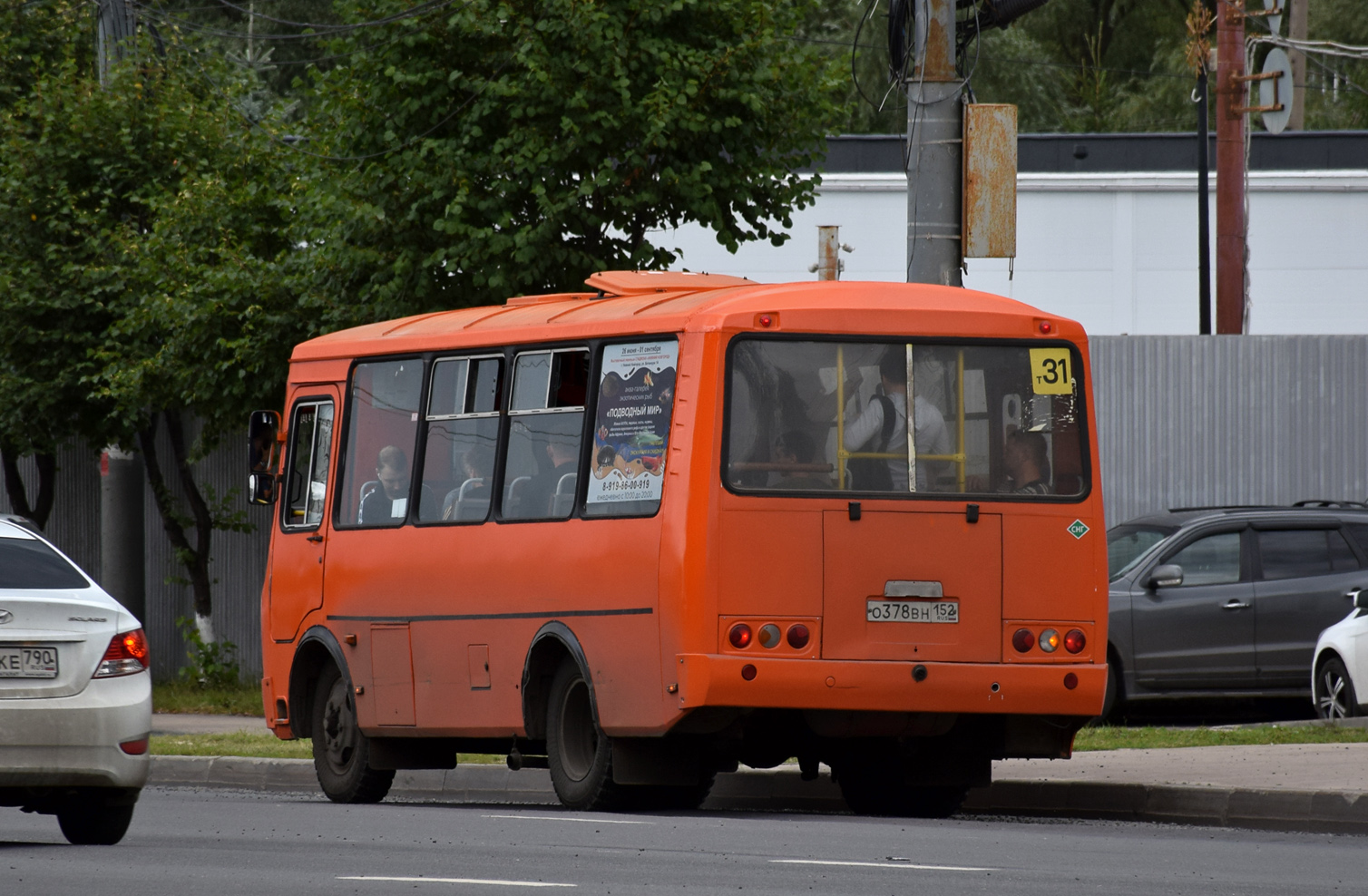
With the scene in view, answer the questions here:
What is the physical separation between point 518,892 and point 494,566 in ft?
15.9

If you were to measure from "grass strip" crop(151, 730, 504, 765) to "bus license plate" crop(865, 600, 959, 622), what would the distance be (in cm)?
544

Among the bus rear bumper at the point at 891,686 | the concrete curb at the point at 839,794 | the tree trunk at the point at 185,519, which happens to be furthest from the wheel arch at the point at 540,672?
the tree trunk at the point at 185,519

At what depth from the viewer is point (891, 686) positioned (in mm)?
11578

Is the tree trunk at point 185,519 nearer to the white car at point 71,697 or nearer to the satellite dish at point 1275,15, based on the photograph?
the satellite dish at point 1275,15

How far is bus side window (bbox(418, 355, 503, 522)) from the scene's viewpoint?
13352 mm

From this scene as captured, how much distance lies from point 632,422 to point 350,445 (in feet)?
10.0

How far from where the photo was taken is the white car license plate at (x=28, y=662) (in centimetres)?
1011

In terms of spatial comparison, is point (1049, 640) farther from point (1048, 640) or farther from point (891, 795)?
Answer: point (891, 795)

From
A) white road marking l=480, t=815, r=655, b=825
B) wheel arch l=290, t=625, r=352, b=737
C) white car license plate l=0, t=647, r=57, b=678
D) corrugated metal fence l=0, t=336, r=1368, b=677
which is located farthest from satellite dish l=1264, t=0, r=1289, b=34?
white car license plate l=0, t=647, r=57, b=678

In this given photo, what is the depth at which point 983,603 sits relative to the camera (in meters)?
11.8

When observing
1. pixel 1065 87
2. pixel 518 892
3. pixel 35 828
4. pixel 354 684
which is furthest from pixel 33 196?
pixel 1065 87

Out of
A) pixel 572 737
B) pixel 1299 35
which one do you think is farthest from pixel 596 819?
pixel 1299 35

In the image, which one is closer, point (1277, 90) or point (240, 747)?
point (240, 747)

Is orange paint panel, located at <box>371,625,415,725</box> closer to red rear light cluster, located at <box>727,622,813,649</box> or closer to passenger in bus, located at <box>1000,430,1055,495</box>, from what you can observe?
red rear light cluster, located at <box>727,622,813,649</box>
